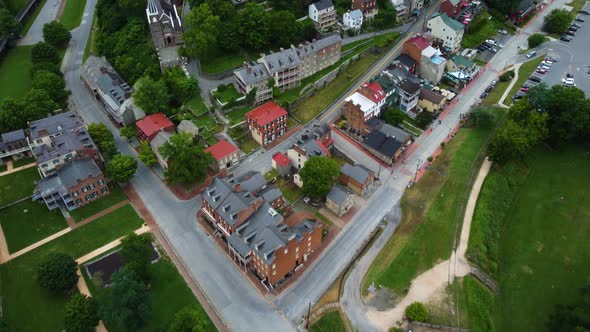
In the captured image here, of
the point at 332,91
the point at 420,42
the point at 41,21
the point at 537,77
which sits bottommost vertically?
the point at 537,77

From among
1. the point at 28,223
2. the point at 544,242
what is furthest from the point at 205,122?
the point at 544,242

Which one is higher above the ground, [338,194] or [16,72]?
[16,72]

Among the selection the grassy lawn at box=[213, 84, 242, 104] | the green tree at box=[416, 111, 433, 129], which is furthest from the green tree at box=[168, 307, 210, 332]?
the green tree at box=[416, 111, 433, 129]

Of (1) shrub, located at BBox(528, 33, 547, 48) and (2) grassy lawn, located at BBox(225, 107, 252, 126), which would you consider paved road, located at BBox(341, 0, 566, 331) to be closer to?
(1) shrub, located at BBox(528, 33, 547, 48)

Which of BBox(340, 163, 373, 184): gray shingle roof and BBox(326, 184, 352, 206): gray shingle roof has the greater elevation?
BBox(340, 163, 373, 184): gray shingle roof

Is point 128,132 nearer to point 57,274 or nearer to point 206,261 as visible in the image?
point 57,274

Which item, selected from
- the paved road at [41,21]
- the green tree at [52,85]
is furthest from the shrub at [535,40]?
the paved road at [41,21]

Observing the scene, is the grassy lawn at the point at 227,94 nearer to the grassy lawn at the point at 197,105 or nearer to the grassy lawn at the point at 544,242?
the grassy lawn at the point at 197,105
